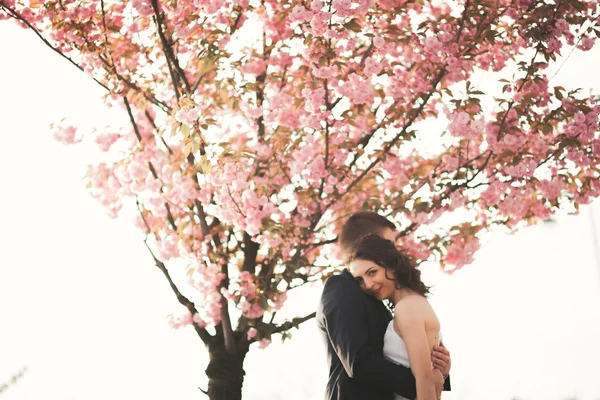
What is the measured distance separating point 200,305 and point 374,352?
2.42 m

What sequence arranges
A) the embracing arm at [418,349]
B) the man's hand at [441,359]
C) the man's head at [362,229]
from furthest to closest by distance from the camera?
the man's head at [362,229], the man's hand at [441,359], the embracing arm at [418,349]

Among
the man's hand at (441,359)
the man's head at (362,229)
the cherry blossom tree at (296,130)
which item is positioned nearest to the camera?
the man's hand at (441,359)

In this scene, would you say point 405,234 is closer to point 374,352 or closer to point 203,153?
point 203,153

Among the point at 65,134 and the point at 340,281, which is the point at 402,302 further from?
the point at 65,134

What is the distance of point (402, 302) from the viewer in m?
2.04

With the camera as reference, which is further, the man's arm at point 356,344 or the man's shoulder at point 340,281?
the man's shoulder at point 340,281

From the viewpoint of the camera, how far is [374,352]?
1.98 metres

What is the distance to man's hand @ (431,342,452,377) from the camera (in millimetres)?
2023

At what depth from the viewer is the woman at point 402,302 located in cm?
194

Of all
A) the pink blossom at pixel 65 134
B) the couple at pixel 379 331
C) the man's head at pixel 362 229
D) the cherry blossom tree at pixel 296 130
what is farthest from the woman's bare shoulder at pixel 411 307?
the pink blossom at pixel 65 134

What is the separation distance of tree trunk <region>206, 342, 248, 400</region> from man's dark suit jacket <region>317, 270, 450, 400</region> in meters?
2.14

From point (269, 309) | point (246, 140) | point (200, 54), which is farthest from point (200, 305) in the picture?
point (200, 54)

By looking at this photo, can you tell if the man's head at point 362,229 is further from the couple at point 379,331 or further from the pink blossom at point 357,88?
the pink blossom at point 357,88

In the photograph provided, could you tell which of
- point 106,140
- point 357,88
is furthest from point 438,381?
point 106,140
